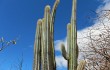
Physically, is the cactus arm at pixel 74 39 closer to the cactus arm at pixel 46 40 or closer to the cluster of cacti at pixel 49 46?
the cluster of cacti at pixel 49 46

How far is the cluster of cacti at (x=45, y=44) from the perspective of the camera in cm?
620

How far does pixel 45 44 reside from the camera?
6.26m

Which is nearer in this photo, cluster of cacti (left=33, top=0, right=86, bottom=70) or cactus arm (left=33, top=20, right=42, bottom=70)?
cluster of cacti (left=33, top=0, right=86, bottom=70)

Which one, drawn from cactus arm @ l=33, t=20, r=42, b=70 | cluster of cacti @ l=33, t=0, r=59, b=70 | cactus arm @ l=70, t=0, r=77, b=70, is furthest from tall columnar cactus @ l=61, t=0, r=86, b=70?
cactus arm @ l=33, t=20, r=42, b=70

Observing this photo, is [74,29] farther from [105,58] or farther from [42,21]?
[105,58]

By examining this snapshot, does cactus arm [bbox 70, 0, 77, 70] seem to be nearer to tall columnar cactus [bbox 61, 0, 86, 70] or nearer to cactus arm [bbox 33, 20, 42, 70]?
tall columnar cactus [bbox 61, 0, 86, 70]

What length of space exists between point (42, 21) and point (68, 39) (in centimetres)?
71

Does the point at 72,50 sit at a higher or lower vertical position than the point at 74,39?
lower

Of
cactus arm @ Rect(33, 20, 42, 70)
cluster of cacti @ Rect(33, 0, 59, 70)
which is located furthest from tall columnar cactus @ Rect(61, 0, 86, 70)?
cactus arm @ Rect(33, 20, 42, 70)

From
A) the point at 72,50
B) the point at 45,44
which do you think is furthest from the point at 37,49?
the point at 72,50

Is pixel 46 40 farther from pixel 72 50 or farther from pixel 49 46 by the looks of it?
pixel 72 50

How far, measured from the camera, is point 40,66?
6.59 m

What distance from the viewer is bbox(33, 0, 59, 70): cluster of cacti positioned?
6199mm

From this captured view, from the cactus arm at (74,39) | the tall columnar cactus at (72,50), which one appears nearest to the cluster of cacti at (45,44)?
the tall columnar cactus at (72,50)
